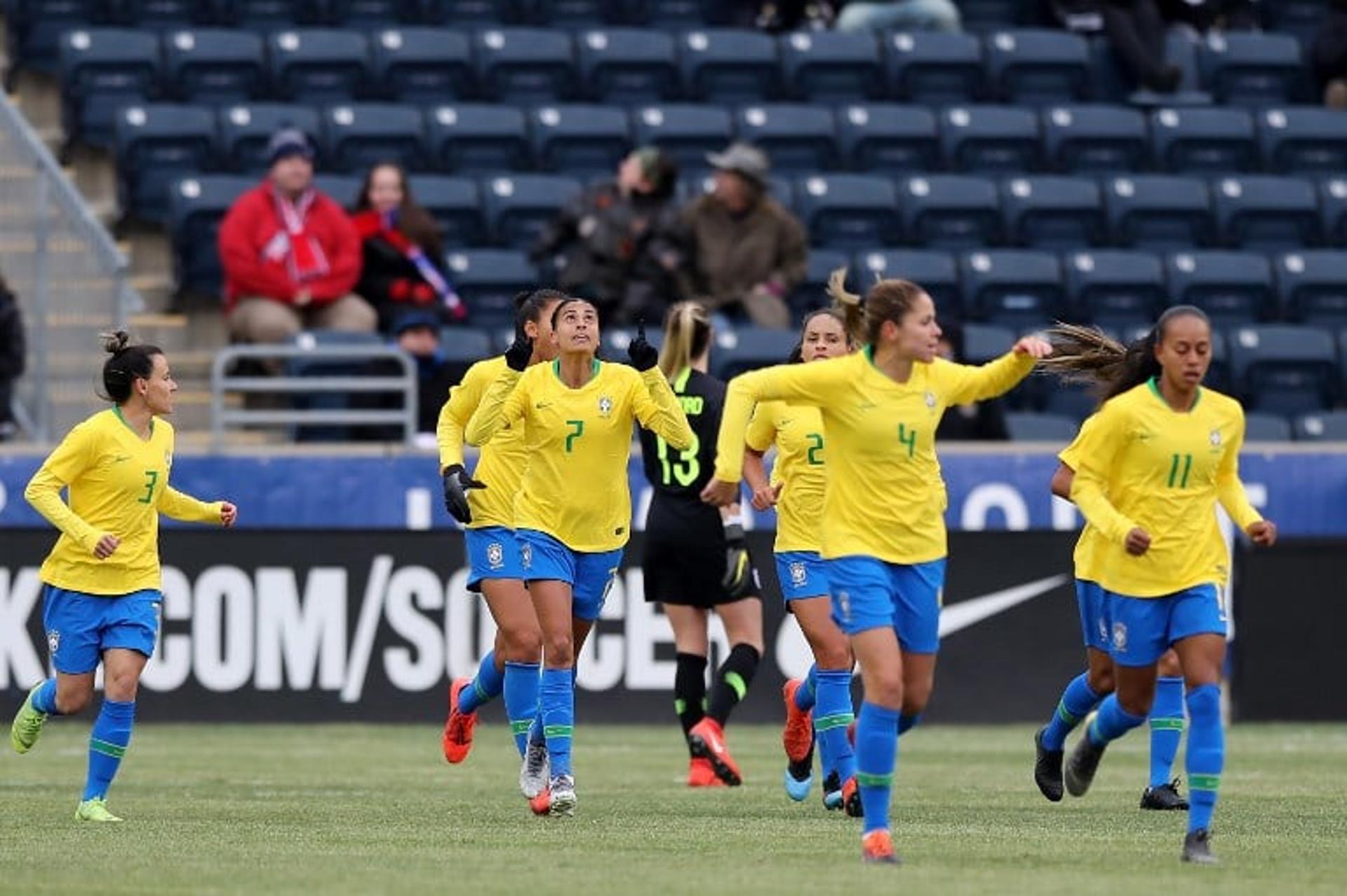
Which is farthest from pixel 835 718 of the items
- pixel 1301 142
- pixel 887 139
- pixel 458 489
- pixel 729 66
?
pixel 1301 142

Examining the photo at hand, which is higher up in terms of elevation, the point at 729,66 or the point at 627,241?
the point at 729,66

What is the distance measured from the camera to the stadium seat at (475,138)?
22.3m

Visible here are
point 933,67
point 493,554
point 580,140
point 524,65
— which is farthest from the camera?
point 933,67

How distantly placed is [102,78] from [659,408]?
10.9 meters

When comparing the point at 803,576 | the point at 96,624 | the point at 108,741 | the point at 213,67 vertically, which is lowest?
the point at 108,741

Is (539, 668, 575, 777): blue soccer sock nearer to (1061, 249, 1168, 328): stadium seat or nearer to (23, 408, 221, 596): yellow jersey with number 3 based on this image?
(23, 408, 221, 596): yellow jersey with number 3

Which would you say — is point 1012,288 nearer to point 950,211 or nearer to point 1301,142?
point 950,211

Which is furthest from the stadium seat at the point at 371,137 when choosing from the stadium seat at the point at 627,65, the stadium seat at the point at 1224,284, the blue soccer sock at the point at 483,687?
the blue soccer sock at the point at 483,687

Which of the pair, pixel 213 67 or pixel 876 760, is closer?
pixel 876 760

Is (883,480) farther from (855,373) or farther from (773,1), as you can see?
(773,1)

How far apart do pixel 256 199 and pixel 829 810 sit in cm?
867

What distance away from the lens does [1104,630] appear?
37.0 ft

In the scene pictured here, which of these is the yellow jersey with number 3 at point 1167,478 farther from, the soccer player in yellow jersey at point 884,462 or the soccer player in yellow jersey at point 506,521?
the soccer player in yellow jersey at point 506,521

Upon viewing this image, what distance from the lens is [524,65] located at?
75.7ft
